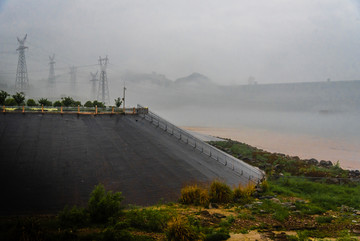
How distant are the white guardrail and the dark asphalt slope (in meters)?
1.24

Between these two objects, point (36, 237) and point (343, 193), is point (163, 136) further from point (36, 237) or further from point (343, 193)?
point (36, 237)

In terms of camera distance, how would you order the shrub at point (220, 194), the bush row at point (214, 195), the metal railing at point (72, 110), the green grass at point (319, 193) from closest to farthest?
the bush row at point (214, 195), the shrub at point (220, 194), the green grass at point (319, 193), the metal railing at point (72, 110)

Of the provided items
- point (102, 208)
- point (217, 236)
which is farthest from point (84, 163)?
point (217, 236)

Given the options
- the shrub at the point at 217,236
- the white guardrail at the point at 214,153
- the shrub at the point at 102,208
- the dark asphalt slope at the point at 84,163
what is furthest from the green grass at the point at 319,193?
the shrub at the point at 102,208

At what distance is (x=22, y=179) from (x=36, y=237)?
745 cm

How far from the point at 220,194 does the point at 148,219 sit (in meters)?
5.78

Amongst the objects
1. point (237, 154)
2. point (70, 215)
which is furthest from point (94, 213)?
point (237, 154)

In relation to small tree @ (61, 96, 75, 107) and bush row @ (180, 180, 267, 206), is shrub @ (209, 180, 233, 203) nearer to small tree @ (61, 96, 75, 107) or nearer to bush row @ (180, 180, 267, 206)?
bush row @ (180, 180, 267, 206)

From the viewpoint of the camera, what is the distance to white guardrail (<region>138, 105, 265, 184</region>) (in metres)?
24.3

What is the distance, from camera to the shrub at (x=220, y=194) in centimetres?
1595

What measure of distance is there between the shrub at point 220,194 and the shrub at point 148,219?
449 centimetres

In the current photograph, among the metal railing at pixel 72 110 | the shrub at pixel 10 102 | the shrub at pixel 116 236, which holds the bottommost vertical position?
the shrub at pixel 116 236

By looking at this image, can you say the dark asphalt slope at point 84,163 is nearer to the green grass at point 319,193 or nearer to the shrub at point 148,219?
the shrub at point 148,219

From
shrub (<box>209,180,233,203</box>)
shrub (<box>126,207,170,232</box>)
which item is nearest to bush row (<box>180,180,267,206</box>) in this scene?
shrub (<box>209,180,233,203</box>)
